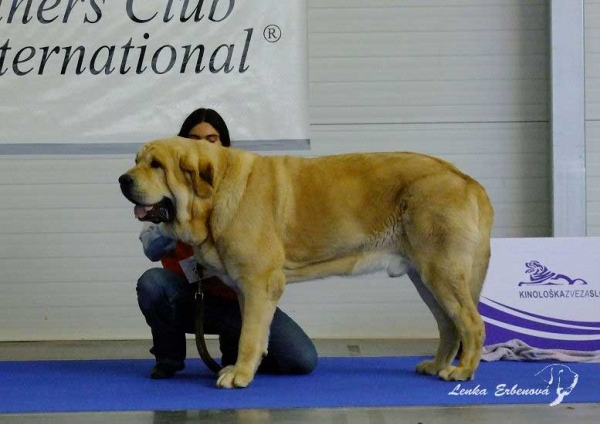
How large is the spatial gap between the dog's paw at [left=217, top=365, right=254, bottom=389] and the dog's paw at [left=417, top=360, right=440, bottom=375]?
0.81 metres

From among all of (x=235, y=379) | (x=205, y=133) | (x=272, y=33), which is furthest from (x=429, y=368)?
(x=272, y=33)

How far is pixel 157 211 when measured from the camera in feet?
12.3

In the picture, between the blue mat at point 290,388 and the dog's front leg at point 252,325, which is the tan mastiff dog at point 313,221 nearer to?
the dog's front leg at point 252,325

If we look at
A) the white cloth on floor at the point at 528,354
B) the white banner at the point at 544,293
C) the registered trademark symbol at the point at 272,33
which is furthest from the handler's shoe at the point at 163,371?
the registered trademark symbol at the point at 272,33

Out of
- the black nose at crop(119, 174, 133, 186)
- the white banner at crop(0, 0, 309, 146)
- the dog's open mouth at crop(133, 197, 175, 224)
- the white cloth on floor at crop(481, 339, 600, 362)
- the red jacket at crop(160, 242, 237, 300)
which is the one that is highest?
the white banner at crop(0, 0, 309, 146)

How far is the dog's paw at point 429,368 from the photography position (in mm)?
4062

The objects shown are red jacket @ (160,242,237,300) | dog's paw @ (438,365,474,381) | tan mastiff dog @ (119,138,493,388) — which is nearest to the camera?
tan mastiff dog @ (119,138,493,388)

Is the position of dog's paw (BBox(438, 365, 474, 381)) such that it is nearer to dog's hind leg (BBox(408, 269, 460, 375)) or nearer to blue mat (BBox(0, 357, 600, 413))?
blue mat (BBox(0, 357, 600, 413))

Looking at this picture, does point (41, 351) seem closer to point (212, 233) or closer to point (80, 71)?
point (80, 71)

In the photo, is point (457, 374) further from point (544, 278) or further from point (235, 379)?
point (544, 278)

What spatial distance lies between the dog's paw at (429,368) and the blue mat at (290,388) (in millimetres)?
40

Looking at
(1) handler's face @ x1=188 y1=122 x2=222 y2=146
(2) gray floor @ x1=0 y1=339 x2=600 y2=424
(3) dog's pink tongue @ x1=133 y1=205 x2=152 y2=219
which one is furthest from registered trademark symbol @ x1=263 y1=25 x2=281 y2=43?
(2) gray floor @ x1=0 y1=339 x2=600 y2=424

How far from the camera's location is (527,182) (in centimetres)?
613

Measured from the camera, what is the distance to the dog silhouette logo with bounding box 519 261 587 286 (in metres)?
4.88
